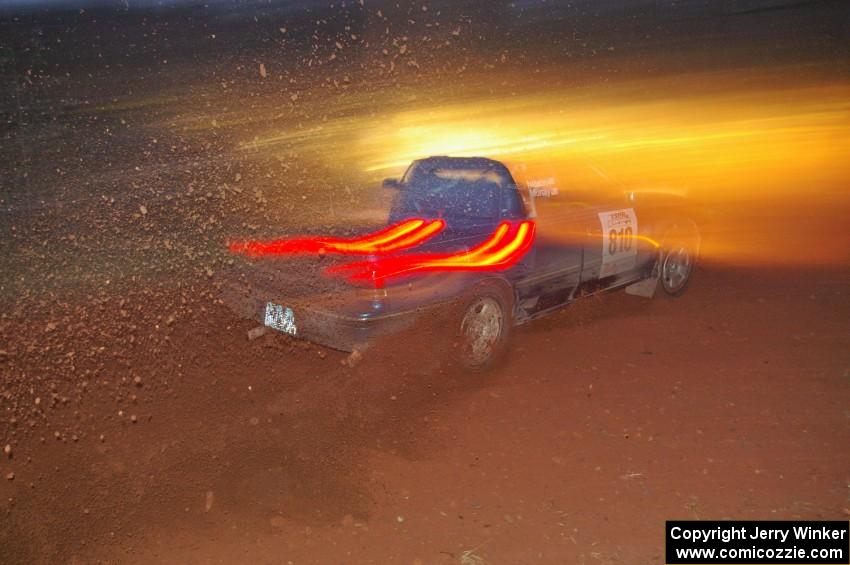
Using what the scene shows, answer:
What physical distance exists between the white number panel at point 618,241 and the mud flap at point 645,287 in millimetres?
483

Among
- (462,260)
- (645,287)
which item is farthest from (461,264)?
(645,287)

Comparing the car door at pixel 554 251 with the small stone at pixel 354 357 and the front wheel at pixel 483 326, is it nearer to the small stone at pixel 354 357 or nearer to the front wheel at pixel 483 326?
the front wheel at pixel 483 326

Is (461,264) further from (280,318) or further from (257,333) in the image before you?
(257,333)

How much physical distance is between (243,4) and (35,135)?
7.79 meters

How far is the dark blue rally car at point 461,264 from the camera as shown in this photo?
4332 mm

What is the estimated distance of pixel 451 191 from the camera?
5.32 metres

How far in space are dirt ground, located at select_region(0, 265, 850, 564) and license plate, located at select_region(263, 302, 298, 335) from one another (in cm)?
21

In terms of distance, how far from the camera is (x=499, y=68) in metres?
15.0

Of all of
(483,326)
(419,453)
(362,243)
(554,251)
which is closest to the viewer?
(419,453)

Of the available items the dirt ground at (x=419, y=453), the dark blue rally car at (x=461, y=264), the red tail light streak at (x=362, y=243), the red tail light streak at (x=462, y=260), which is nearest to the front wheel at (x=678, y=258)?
the dark blue rally car at (x=461, y=264)

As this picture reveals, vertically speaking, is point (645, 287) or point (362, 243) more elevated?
point (362, 243)

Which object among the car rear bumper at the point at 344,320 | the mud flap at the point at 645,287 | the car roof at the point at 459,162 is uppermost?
the car roof at the point at 459,162

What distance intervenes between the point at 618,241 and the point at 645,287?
2.84 feet

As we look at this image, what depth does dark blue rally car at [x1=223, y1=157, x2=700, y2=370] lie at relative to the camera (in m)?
4.33
